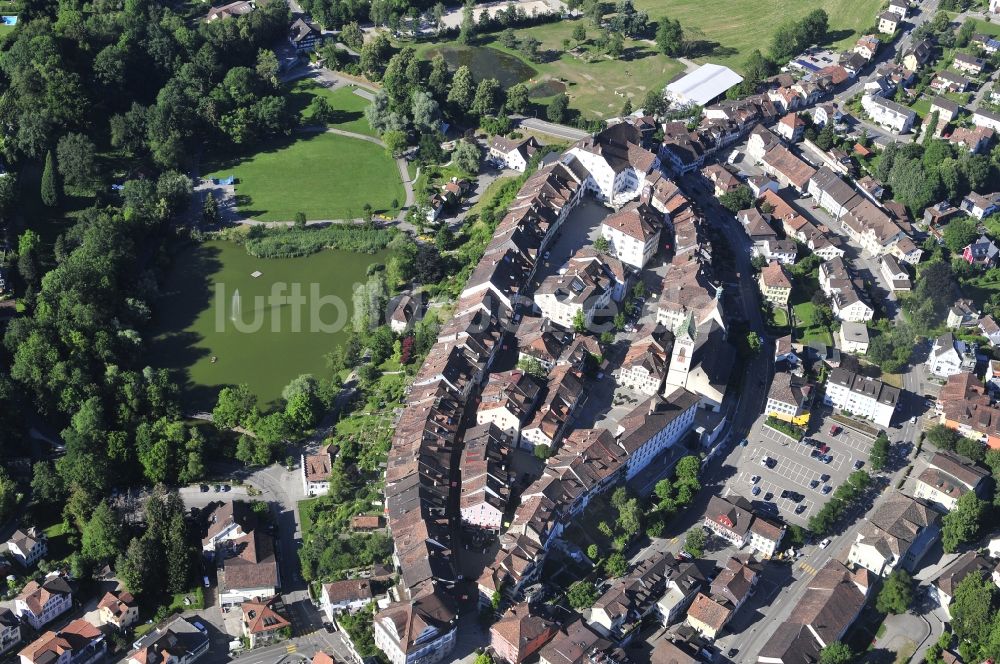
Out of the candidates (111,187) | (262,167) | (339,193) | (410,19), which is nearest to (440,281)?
(339,193)

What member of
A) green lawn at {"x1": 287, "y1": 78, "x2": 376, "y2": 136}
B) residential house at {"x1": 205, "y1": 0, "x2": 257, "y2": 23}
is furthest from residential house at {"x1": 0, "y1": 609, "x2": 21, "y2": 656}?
residential house at {"x1": 205, "y1": 0, "x2": 257, "y2": 23}

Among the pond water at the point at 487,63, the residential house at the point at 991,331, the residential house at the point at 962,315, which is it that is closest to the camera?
the residential house at the point at 991,331

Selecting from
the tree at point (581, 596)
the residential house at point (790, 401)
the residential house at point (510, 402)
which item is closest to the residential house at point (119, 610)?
the residential house at point (510, 402)

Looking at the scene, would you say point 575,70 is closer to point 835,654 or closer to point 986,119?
point 986,119

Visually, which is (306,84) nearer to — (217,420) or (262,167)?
(262,167)

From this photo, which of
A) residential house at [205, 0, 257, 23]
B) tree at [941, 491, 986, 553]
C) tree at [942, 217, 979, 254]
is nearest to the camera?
tree at [941, 491, 986, 553]

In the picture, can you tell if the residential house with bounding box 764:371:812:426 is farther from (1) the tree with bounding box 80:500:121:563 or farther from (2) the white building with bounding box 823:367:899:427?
(1) the tree with bounding box 80:500:121:563

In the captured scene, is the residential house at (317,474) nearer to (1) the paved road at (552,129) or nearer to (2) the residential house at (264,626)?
(2) the residential house at (264,626)
